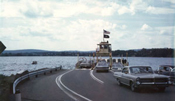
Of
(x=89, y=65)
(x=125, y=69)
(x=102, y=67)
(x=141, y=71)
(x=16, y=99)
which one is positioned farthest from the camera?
(x=89, y=65)

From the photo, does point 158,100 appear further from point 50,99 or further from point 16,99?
point 16,99

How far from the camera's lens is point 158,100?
32.3 feet

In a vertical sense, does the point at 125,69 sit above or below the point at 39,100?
above

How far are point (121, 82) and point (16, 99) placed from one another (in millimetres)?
8109

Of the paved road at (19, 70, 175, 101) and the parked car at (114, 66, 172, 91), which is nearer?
the paved road at (19, 70, 175, 101)

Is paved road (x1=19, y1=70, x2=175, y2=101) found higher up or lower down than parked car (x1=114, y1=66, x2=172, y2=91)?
lower down

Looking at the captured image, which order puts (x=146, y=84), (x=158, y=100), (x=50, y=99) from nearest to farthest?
(x=158, y=100) → (x=50, y=99) → (x=146, y=84)

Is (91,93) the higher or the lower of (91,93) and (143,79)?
the lower

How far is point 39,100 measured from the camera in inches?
411

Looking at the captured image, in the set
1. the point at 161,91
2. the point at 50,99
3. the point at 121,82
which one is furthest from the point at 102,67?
the point at 50,99

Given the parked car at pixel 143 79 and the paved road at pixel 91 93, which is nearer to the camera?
the paved road at pixel 91 93

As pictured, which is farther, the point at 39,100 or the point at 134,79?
the point at 134,79

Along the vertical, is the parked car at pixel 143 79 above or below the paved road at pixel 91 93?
above

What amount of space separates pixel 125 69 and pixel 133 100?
16.6ft
